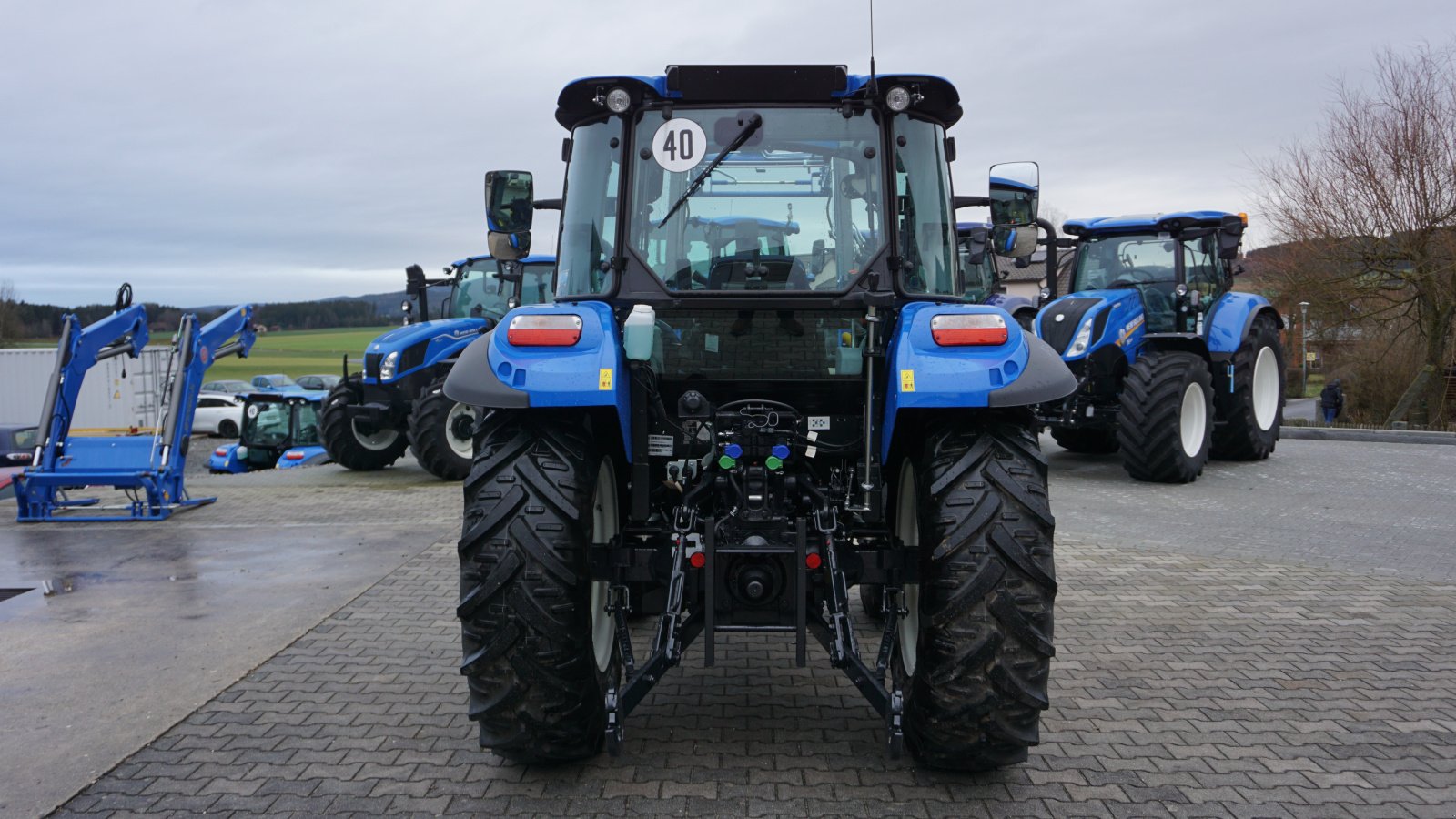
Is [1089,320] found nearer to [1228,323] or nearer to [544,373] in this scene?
[1228,323]

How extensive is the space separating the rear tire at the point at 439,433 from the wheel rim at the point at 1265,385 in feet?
29.7

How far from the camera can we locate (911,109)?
4102mm

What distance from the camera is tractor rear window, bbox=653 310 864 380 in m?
3.94

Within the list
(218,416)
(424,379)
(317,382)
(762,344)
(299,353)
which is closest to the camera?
(762,344)

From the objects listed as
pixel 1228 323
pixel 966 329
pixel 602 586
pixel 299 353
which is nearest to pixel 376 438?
pixel 1228 323

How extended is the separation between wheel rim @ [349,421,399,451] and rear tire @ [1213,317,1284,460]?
10.0 metres

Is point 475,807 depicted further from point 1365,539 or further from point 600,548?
point 1365,539

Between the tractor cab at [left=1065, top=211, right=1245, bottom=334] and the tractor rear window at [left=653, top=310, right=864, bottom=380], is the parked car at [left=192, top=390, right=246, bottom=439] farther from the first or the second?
the tractor rear window at [left=653, top=310, right=864, bottom=380]

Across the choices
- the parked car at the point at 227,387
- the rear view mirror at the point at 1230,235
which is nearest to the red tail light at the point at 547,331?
the rear view mirror at the point at 1230,235

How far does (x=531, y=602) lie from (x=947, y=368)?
1561 mm

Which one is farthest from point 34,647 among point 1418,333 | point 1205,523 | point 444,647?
point 1418,333

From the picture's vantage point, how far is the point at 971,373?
3.50 meters

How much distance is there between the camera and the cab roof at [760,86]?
402 cm

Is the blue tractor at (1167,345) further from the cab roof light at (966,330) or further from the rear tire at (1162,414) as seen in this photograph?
the cab roof light at (966,330)
